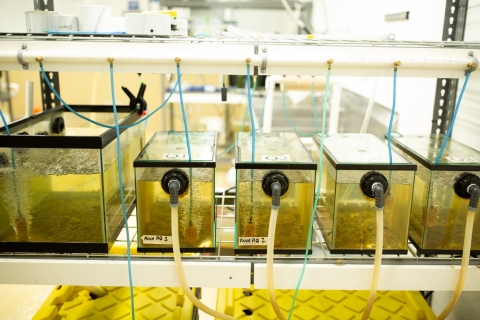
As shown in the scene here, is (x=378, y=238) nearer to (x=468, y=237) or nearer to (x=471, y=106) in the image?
(x=468, y=237)

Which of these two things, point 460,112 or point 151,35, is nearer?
point 151,35

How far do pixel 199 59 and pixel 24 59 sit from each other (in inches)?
13.4

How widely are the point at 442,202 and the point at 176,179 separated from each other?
578mm

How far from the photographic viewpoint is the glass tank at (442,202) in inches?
33.4

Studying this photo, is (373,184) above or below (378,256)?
above

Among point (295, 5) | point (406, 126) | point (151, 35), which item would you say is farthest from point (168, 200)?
point (295, 5)

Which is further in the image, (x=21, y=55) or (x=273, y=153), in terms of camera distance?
(x=273, y=153)

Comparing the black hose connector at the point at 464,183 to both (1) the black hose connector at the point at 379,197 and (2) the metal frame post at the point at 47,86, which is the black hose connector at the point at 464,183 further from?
(2) the metal frame post at the point at 47,86

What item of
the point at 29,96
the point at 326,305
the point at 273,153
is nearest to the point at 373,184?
the point at 273,153

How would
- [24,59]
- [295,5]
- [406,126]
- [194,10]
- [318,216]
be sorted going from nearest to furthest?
[24,59] < [318,216] < [406,126] < [295,5] < [194,10]

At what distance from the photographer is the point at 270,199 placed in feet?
2.82

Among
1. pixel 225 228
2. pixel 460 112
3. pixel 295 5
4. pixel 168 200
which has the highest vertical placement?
pixel 295 5

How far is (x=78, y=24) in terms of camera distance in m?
0.95

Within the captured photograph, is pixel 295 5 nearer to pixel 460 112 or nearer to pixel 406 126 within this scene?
pixel 406 126
